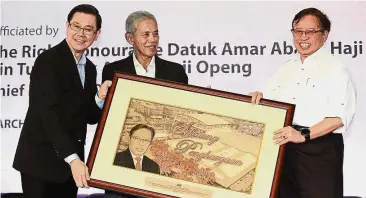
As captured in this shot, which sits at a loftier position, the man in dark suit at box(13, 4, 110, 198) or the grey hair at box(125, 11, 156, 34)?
the grey hair at box(125, 11, 156, 34)

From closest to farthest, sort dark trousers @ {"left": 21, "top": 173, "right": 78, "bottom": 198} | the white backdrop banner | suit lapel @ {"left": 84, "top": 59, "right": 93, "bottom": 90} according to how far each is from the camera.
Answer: dark trousers @ {"left": 21, "top": 173, "right": 78, "bottom": 198}
suit lapel @ {"left": 84, "top": 59, "right": 93, "bottom": 90}
the white backdrop banner

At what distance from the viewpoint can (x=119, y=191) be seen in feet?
6.89

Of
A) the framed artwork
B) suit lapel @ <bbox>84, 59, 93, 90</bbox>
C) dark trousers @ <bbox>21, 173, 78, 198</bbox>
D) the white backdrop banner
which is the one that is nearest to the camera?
the framed artwork

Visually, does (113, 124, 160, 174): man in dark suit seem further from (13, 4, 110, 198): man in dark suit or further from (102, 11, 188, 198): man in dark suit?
(102, 11, 188, 198): man in dark suit

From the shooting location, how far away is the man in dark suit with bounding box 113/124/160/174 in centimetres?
213

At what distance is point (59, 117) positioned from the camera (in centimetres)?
215

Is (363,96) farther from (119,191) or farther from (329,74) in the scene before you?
(119,191)

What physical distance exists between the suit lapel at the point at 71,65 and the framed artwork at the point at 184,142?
0.54ft

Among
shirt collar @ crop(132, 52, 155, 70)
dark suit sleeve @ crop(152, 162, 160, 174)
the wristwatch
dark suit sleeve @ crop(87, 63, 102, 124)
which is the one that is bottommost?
dark suit sleeve @ crop(152, 162, 160, 174)

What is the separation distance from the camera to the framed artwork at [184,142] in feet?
6.86

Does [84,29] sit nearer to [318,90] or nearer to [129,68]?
[129,68]

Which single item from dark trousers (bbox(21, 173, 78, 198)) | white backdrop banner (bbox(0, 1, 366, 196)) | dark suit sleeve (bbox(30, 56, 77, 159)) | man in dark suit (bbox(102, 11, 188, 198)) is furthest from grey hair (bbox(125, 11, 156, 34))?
dark trousers (bbox(21, 173, 78, 198))

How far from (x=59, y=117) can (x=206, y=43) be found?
1.31 metres

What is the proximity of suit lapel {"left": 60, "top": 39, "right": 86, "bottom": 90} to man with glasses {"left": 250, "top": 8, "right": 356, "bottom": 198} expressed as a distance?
82 cm
